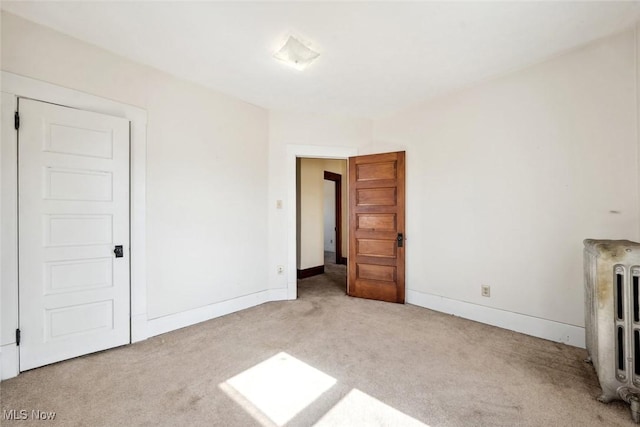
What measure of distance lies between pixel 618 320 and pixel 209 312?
3447 millimetres

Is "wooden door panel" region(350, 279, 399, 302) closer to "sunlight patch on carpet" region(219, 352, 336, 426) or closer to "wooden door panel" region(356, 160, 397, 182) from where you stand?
"wooden door panel" region(356, 160, 397, 182)

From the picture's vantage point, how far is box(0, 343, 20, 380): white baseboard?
1918 mm

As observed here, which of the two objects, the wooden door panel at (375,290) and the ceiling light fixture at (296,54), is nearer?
the ceiling light fixture at (296,54)

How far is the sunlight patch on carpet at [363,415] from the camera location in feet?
5.07

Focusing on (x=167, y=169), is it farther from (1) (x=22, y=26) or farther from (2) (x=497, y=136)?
(2) (x=497, y=136)

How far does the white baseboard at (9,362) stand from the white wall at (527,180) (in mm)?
3830

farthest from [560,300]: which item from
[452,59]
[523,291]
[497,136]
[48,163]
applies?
[48,163]

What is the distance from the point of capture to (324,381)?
1.93 metres

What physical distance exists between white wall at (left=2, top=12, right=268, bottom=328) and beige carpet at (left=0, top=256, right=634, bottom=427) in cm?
59

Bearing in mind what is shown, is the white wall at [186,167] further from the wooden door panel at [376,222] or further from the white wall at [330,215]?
the white wall at [330,215]

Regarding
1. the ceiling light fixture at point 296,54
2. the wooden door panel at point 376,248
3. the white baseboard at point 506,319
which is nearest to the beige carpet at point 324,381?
the white baseboard at point 506,319

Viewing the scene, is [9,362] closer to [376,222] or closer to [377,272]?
[377,272]

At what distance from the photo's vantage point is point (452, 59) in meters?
2.53

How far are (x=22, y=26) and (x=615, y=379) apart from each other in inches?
185
